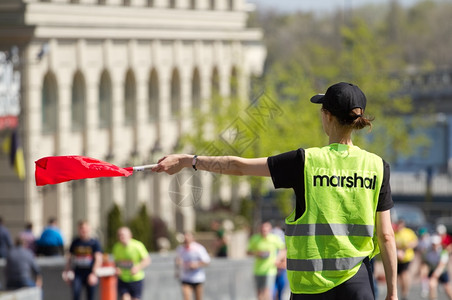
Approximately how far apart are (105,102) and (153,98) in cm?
504

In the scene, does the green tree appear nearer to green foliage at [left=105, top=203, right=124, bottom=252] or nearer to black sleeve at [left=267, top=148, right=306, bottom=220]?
green foliage at [left=105, top=203, right=124, bottom=252]

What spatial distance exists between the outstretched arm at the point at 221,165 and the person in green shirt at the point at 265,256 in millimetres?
15230

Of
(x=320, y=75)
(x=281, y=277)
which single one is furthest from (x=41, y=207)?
(x=320, y=75)

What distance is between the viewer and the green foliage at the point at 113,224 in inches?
1538

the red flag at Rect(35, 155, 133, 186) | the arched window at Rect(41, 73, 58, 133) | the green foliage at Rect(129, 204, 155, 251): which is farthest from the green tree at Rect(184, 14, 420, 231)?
the red flag at Rect(35, 155, 133, 186)

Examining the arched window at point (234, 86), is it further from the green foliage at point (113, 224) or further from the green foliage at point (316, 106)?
the green foliage at point (113, 224)

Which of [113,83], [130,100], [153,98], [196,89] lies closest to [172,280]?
[113,83]

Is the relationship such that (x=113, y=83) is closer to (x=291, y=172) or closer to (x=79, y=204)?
(x=79, y=204)

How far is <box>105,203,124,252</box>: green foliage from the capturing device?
39062 mm

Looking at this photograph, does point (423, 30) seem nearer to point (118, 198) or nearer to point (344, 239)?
point (118, 198)

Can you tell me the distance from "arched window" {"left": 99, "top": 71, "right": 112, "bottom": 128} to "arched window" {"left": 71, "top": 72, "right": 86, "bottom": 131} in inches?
81.2

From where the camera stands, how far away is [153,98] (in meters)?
49.4

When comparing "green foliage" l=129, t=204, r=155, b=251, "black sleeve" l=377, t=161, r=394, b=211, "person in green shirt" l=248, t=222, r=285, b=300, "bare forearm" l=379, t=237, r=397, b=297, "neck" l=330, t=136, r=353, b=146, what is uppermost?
"neck" l=330, t=136, r=353, b=146

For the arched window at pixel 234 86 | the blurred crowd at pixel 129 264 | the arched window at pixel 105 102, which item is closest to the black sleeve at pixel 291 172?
the blurred crowd at pixel 129 264
